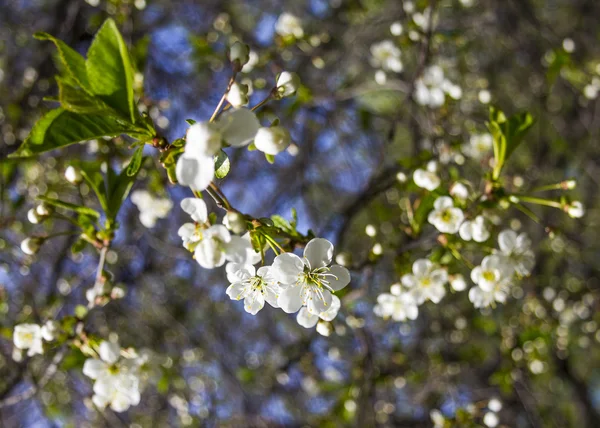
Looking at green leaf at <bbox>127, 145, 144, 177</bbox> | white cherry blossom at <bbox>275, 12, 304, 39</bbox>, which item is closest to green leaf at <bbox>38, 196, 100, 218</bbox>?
green leaf at <bbox>127, 145, 144, 177</bbox>

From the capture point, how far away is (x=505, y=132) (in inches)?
61.9

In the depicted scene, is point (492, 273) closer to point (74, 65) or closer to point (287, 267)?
point (287, 267)

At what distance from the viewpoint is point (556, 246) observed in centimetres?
438

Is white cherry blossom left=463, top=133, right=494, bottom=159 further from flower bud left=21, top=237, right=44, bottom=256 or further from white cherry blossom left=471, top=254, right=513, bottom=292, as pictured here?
flower bud left=21, top=237, right=44, bottom=256

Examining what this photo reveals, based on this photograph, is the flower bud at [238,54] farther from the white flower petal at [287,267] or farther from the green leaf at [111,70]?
the white flower petal at [287,267]

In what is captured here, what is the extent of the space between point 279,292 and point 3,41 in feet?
11.9

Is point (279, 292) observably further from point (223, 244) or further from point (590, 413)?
point (590, 413)

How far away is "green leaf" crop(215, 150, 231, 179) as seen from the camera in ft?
3.68

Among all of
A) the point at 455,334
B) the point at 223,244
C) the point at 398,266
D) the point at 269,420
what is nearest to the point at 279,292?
the point at 223,244

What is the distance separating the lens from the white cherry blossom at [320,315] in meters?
1.34

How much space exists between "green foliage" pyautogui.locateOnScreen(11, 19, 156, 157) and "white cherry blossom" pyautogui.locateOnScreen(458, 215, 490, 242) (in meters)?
0.95

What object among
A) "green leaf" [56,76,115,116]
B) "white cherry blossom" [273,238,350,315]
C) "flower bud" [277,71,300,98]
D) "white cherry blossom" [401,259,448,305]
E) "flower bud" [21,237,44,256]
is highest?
"green leaf" [56,76,115,116]

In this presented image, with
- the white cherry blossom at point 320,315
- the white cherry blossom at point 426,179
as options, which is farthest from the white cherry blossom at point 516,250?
the white cherry blossom at point 320,315

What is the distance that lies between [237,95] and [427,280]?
3.21 feet
